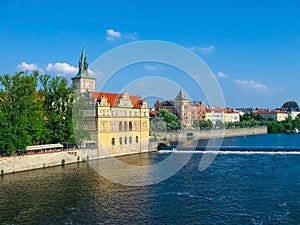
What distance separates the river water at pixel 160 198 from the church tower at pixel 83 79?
66.9 feet

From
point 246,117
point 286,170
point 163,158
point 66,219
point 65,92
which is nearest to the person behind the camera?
point 66,219

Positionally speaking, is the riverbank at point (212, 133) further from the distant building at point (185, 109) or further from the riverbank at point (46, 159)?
the riverbank at point (46, 159)

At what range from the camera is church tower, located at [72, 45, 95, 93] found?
49231 millimetres

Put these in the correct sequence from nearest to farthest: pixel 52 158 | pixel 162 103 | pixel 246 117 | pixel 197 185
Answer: pixel 197 185
pixel 52 158
pixel 162 103
pixel 246 117

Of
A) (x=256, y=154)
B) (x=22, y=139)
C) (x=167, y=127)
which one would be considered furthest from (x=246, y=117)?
(x=22, y=139)

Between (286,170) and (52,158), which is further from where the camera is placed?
(52,158)

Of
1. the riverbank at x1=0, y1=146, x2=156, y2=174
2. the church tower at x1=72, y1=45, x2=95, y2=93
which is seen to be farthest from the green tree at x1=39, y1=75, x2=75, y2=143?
the church tower at x1=72, y1=45, x2=95, y2=93

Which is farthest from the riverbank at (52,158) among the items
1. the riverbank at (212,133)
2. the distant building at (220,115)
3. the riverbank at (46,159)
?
the distant building at (220,115)

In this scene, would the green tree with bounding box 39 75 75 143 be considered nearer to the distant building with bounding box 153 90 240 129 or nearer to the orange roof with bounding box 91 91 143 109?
the orange roof with bounding box 91 91 143 109

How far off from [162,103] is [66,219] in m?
76.3

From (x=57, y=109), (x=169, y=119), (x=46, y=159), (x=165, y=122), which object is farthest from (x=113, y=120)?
(x=169, y=119)

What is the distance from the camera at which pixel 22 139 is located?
30.7 m

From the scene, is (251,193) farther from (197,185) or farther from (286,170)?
(286,170)

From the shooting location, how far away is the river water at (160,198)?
16.8m
